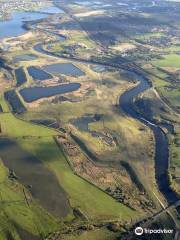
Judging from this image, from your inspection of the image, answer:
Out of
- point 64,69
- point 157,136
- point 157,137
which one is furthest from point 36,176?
point 64,69

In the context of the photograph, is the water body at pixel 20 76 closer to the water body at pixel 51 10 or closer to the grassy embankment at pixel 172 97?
the grassy embankment at pixel 172 97

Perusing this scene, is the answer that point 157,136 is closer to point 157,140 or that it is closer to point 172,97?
point 157,140

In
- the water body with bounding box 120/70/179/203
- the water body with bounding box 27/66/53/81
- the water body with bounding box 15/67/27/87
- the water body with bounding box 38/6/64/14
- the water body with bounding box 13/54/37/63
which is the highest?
the water body with bounding box 38/6/64/14

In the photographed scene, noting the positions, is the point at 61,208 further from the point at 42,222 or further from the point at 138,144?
the point at 138,144

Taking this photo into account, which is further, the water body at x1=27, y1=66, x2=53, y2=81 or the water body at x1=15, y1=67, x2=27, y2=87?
the water body at x1=27, y1=66, x2=53, y2=81

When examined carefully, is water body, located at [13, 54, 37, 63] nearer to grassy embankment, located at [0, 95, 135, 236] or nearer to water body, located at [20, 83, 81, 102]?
water body, located at [20, 83, 81, 102]

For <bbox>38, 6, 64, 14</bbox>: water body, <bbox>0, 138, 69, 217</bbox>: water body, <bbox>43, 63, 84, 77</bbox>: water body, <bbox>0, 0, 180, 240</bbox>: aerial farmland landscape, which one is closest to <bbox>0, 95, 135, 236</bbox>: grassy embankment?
<bbox>0, 0, 180, 240</bbox>: aerial farmland landscape

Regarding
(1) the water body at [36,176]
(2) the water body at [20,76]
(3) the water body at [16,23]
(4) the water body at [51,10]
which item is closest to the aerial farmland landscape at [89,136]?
(1) the water body at [36,176]
